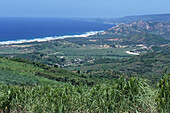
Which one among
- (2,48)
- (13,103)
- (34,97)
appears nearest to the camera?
(13,103)

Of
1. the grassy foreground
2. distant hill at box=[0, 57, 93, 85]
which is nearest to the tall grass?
the grassy foreground

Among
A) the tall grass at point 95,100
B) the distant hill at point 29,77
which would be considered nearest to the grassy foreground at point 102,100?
the tall grass at point 95,100

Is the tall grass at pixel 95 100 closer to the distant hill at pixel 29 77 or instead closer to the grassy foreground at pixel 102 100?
the grassy foreground at pixel 102 100

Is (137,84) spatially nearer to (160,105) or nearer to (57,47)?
(160,105)

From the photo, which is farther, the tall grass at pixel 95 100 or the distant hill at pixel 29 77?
the distant hill at pixel 29 77

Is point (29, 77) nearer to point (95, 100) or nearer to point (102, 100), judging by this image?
point (95, 100)

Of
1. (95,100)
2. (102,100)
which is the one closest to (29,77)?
(95,100)

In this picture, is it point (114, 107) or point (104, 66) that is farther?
point (104, 66)

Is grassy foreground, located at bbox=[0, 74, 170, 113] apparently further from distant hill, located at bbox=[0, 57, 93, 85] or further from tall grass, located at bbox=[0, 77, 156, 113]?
distant hill, located at bbox=[0, 57, 93, 85]

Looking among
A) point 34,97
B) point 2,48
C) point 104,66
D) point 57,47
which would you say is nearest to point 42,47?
point 57,47
